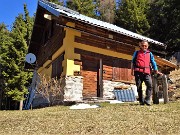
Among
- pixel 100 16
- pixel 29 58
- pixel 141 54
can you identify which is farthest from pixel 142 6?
pixel 141 54

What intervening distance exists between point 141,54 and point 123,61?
27.5 feet

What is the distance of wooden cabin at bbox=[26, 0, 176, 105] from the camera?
13.5 meters

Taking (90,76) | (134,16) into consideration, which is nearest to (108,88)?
(90,76)

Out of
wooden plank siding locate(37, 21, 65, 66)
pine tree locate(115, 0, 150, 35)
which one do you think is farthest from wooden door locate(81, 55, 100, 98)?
pine tree locate(115, 0, 150, 35)

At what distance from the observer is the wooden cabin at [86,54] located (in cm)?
1348

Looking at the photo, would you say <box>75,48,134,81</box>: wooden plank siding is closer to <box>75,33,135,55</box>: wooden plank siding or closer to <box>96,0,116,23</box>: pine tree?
<box>75,33,135,55</box>: wooden plank siding

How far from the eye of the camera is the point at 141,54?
8.05 metres

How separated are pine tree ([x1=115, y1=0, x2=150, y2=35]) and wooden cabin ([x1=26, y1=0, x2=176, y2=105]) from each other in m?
15.2

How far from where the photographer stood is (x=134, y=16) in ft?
109

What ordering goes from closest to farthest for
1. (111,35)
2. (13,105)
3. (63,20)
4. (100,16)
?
1. (63,20)
2. (111,35)
3. (13,105)
4. (100,16)

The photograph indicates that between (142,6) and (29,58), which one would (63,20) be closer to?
(29,58)

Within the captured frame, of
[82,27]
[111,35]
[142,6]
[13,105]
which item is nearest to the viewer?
[82,27]

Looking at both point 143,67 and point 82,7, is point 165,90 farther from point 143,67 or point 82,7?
point 82,7

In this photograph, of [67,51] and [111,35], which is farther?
[111,35]
